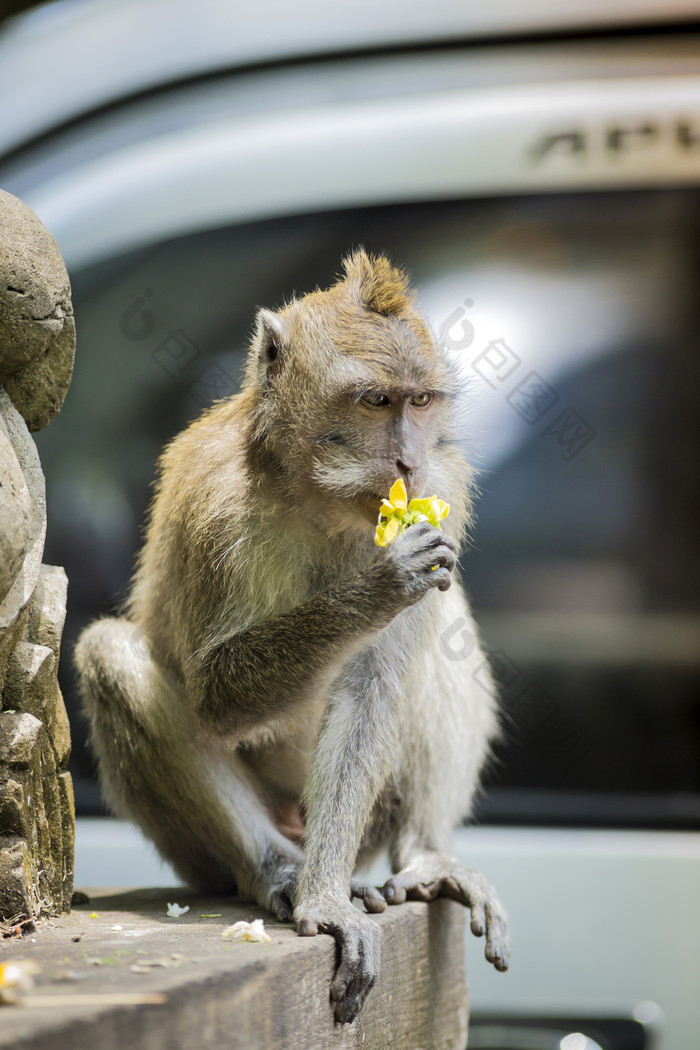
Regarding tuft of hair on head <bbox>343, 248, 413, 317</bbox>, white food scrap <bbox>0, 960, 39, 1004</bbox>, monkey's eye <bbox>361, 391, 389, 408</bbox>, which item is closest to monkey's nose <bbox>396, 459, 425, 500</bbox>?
monkey's eye <bbox>361, 391, 389, 408</bbox>

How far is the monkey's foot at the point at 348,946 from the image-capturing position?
233 centimetres

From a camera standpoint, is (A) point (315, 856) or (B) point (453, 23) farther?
(B) point (453, 23)

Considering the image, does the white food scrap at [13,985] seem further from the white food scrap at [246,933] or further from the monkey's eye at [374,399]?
the monkey's eye at [374,399]

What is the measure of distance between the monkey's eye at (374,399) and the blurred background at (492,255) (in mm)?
2121

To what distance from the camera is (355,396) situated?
2611mm

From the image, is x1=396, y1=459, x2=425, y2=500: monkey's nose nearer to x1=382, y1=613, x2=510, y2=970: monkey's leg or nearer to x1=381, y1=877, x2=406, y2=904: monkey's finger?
x1=382, y1=613, x2=510, y2=970: monkey's leg

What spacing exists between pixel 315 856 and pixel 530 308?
121 inches

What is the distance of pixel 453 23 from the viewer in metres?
4.72

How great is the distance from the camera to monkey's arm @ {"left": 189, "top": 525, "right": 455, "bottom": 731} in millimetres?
2424

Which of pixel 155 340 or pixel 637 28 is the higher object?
pixel 637 28

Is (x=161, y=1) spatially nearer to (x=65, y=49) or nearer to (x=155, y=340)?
(x=65, y=49)

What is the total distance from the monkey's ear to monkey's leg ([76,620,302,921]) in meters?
0.83

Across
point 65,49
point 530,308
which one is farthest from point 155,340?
point 530,308

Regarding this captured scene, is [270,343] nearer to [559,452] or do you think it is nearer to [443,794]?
[443,794]
